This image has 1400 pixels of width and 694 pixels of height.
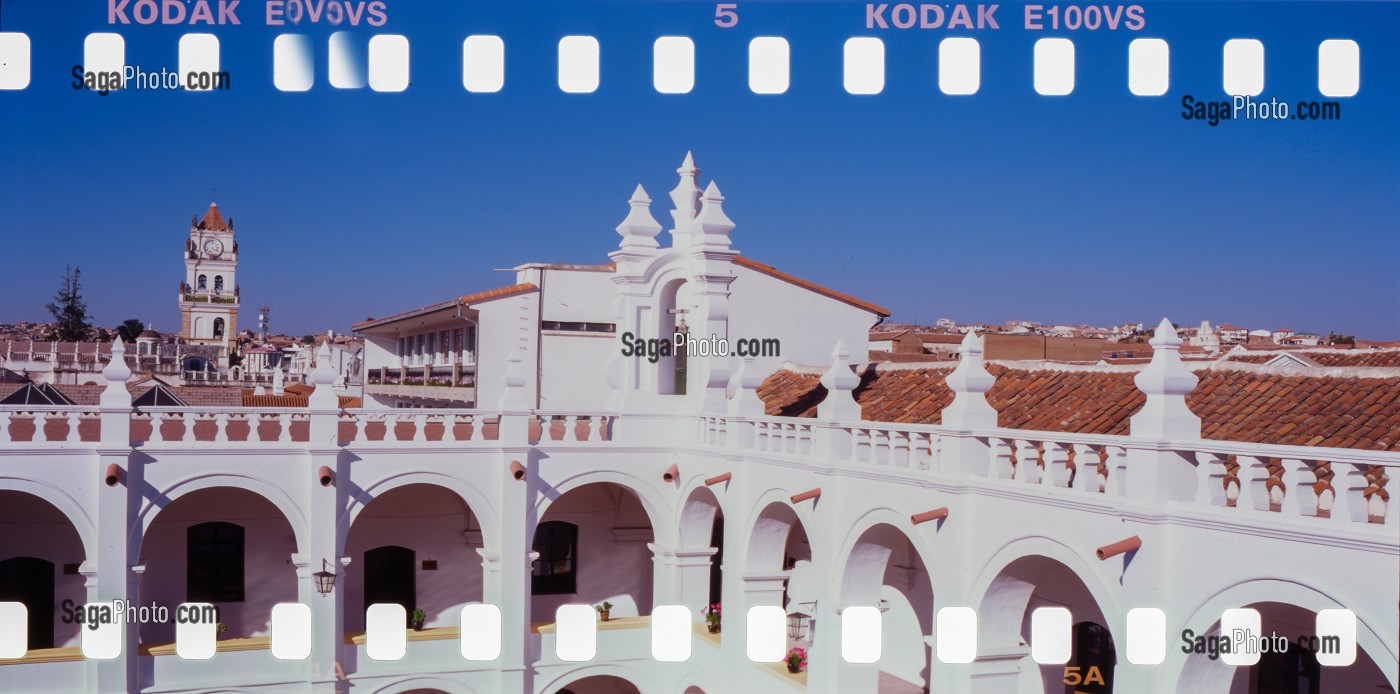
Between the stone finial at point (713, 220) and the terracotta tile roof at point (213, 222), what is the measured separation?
150 ft

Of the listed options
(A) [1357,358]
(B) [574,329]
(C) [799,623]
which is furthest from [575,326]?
(A) [1357,358]

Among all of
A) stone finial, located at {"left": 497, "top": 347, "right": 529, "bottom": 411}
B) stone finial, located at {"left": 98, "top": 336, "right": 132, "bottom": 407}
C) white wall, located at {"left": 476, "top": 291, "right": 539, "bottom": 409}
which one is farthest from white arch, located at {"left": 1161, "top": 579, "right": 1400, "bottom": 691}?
white wall, located at {"left": 476, "top": 291, "right": 539, "bottom": 409}

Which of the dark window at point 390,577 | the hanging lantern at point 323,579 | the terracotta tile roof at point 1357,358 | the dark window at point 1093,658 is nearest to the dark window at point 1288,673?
the dark window at point 1093,658

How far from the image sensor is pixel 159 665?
1875cm

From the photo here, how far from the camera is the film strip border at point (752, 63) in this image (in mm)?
9047

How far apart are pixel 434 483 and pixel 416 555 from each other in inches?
128

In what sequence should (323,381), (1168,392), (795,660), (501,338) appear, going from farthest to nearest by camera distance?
(501,338) → (323,381) → (795,660) → (1168,392)

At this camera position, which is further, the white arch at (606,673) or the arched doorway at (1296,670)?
the white arch at (606,673)

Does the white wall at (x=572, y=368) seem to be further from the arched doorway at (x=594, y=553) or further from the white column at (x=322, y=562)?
the white column at (x=322, y=562)

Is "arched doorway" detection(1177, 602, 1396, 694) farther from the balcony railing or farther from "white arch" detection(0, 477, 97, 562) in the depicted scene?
"white arch" detection(0, 477, 97, 562)

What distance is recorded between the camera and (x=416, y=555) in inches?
884

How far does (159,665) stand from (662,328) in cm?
928

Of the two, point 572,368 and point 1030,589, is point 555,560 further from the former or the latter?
point 1030,589

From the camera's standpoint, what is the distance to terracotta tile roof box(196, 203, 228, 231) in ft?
195
